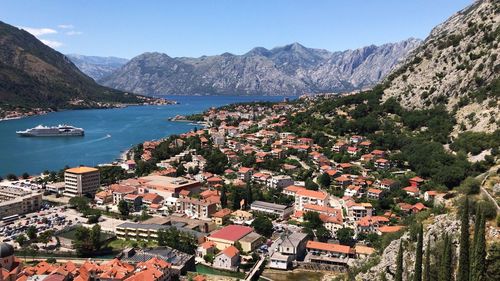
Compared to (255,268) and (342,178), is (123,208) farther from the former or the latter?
(342,178)

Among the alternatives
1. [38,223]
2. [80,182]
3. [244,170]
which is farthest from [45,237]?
[244,170]

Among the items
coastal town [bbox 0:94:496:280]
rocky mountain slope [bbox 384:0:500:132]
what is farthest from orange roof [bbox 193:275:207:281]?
rocky mountain slope [bbox 384:0:500:132]

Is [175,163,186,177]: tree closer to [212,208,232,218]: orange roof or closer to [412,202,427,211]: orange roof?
[212,208,232,218]: orange roof

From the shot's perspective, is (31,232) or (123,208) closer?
(31,232)

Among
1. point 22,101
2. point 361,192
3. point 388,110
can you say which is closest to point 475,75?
point 388,110

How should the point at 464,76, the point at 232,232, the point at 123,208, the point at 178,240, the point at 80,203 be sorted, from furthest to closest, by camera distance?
the point at 464,76 < the point at 80,203 < the point at 123,208 < the point at 232,232 < the point at 178,240

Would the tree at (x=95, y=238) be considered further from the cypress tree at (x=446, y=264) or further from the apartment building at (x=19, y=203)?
the cypress tree at (x=446, y=264)

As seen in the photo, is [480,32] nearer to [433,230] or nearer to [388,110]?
[388,110]
